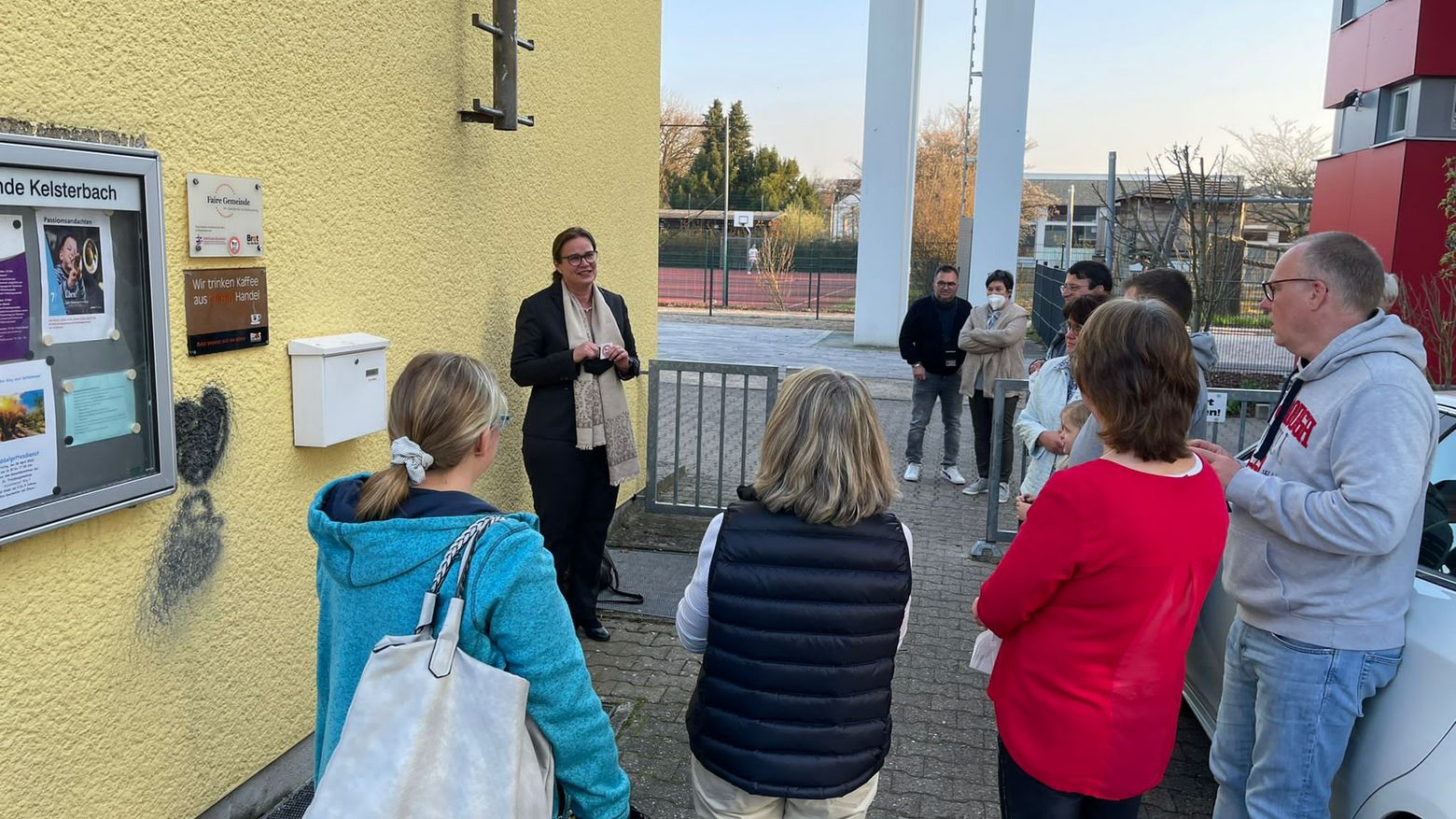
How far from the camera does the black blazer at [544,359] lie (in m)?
4.78

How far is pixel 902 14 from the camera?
65.9 feet

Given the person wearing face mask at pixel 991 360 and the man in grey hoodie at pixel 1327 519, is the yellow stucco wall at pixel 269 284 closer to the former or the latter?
the man in grey hoodie at pixel 1327 519

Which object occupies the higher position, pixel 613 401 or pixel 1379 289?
pixel 1379 289

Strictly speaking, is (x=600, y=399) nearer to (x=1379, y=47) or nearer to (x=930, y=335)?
(x=930, y=335)

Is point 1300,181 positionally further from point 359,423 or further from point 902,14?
point 359,423

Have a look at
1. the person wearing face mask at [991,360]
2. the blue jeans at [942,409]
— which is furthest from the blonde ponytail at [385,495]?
the blue jeans at [942,409]

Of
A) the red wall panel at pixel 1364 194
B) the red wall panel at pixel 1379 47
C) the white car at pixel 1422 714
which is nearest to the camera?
the white car at pixel 1422 714

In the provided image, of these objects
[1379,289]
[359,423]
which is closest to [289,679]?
[359,423]

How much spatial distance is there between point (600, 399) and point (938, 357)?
454 cm

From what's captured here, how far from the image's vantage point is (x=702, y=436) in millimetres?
9625

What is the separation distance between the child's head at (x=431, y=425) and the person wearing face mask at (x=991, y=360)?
649 cm

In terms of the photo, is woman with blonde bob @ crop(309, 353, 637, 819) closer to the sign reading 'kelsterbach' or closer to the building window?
the sign reading 'kelsterbach'

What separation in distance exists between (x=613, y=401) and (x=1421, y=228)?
49.4 ft

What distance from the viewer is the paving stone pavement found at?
3.78m
